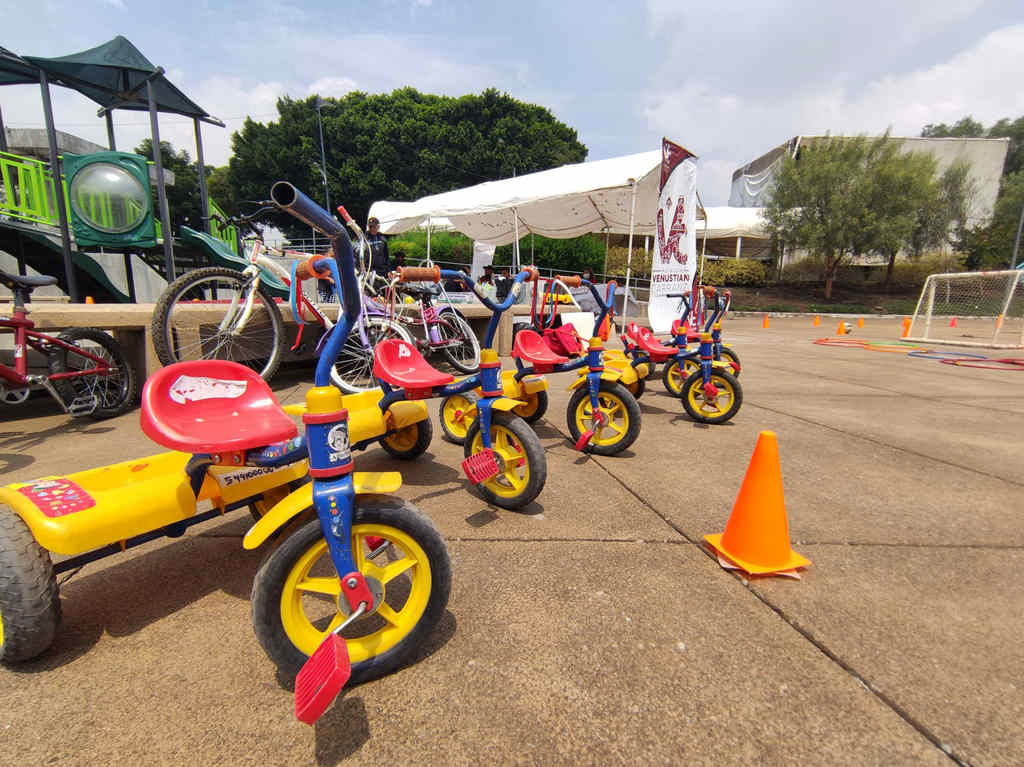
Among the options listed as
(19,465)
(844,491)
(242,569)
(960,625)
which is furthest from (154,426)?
(844,491)

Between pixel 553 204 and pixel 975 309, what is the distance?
58.7 ft

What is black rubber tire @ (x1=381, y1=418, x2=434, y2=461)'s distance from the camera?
3249mm

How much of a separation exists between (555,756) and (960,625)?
65.4 inches

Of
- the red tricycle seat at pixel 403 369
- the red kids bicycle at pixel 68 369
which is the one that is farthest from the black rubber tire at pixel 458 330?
the red kids bicycle at pixel 68 369

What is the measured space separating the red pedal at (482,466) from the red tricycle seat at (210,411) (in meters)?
1.00

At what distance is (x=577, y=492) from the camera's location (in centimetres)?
287

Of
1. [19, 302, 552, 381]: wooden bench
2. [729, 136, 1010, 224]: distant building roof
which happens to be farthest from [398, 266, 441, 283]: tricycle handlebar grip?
[729, 136, 1010, 224]: distant building roof

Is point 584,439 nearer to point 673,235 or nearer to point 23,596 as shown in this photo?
point 23,596

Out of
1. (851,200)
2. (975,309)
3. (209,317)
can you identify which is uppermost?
(851,200)

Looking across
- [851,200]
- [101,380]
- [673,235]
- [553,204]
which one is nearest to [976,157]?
[851,200]

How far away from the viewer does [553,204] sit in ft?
41.2

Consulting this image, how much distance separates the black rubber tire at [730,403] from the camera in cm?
431

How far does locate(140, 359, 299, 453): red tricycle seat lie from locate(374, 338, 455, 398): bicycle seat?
2.59ft

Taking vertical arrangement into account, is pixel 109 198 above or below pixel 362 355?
above
